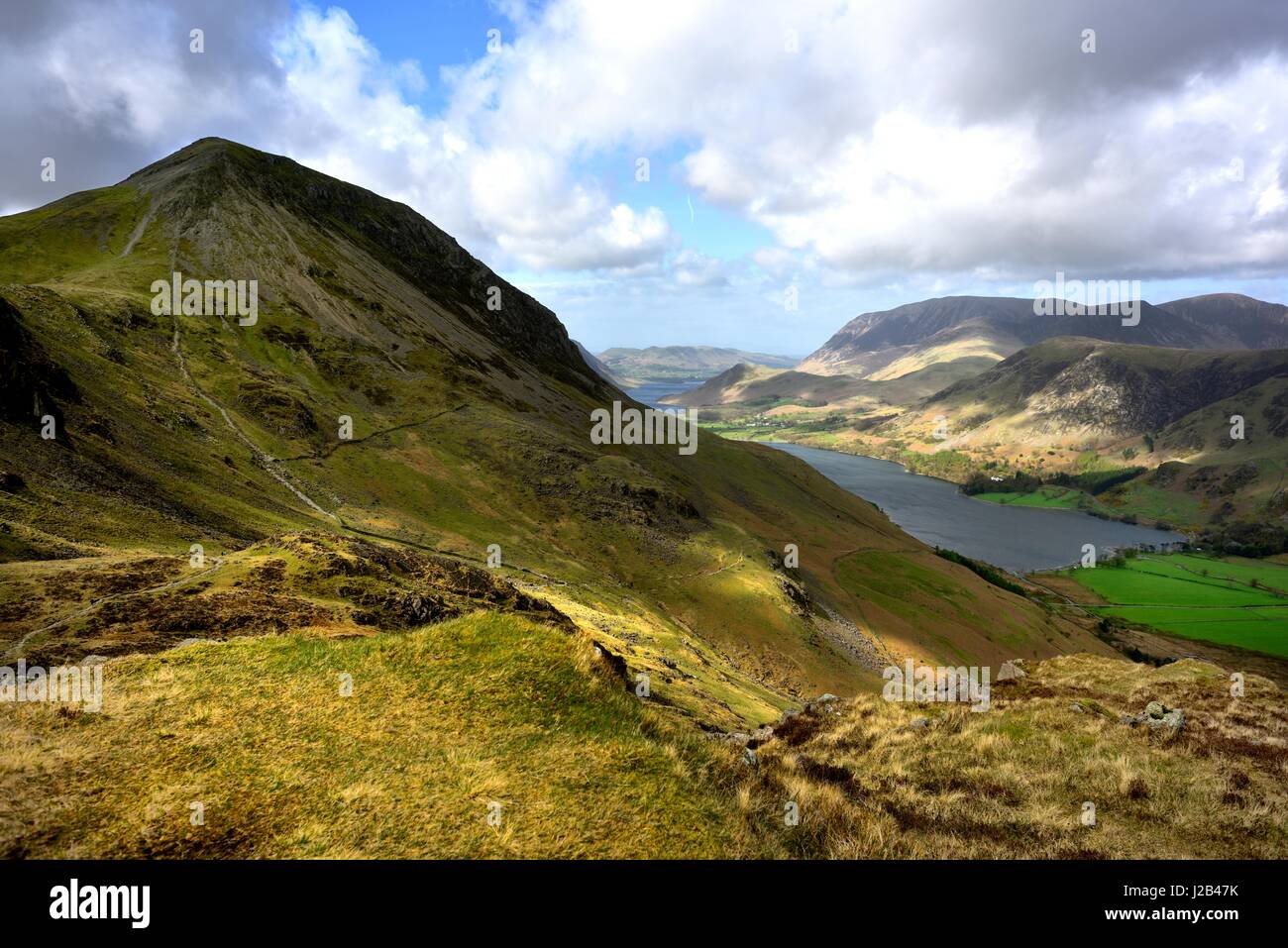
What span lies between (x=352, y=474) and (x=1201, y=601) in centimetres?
22198

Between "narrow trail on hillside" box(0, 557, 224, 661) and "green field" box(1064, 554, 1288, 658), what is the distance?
617 ft

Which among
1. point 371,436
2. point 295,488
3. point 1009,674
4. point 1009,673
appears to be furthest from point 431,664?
point 371,436

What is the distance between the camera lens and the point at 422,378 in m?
108

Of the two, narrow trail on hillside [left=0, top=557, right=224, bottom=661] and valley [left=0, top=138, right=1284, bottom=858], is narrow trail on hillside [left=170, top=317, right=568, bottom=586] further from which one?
narrow trail on hillside [left=0, top=557, right=224, bottom=661]

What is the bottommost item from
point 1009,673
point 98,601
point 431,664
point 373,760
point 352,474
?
point 1009,673

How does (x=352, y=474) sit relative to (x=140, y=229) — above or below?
below

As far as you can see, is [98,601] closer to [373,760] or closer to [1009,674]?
[373,760]

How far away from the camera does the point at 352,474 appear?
7231cm

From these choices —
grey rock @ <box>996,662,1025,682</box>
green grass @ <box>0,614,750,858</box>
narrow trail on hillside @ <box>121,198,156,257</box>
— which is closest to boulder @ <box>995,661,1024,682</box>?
grey rock @ <box>996,662,1025,682</box>

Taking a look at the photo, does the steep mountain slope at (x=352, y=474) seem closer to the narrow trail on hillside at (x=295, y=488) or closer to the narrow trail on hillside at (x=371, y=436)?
the narrow trail on hillside at (x=295, y=488)

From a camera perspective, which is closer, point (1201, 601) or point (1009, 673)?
point (1009, 673)

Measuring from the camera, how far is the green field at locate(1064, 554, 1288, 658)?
138 metres
